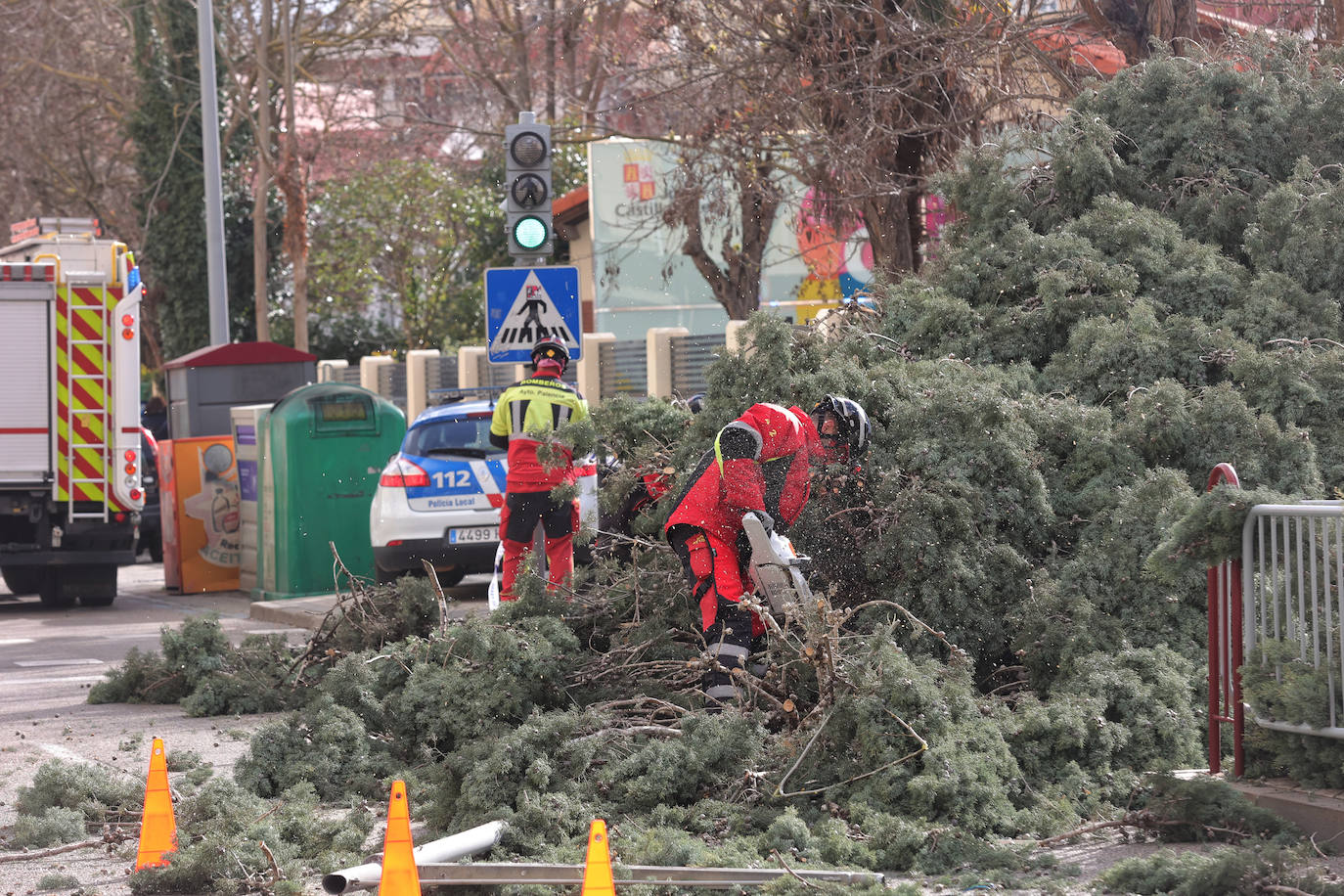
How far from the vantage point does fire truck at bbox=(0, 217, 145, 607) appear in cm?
1404

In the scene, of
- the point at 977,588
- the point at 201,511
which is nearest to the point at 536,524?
the point at 977,588

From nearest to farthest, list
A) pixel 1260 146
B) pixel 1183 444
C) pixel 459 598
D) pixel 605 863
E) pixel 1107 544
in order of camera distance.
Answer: pixel 605 863 → pixel 1107 544 → pixel 1183 444 → pixel 1260 146 → pixel 459 598

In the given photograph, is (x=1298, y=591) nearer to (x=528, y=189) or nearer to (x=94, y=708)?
(x=94, y=708)

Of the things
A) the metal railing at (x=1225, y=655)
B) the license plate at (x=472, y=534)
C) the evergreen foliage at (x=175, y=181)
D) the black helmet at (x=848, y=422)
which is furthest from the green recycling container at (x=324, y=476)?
the evergreen foliage at (x=175, y=181)

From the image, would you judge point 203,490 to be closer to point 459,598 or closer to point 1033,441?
point 459,598

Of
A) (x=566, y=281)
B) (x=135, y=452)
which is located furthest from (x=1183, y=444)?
(x=135, y=452)

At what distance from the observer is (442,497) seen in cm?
1290

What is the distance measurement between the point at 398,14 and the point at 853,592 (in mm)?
23889

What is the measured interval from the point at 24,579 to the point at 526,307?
6993 mm

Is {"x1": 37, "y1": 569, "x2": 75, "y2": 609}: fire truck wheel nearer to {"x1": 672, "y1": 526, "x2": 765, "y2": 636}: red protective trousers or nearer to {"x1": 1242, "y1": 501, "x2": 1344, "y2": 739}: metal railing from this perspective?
{"x1": 672, "y1": 526, "x2": 765, "y2": 636}: red protective trousers

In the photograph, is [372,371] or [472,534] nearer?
[472,534]

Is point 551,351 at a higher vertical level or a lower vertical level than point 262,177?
lower

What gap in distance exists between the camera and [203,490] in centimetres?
1582

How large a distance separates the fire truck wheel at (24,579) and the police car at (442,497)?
419 cm
